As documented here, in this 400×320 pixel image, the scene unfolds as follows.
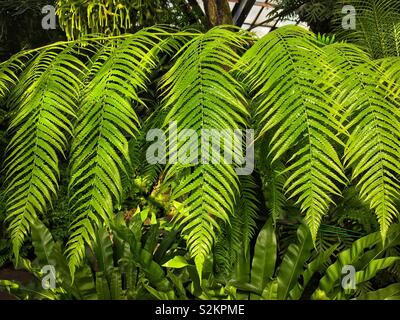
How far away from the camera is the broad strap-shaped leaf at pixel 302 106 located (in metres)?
0.51

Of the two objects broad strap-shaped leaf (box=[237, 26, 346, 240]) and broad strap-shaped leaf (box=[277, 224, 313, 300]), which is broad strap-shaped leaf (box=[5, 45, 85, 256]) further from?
broad strap-shaped leaf (box=[277, 224, 313, 300])

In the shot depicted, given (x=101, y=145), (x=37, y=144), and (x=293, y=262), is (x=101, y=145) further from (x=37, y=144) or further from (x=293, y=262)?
(x=293, y=262)

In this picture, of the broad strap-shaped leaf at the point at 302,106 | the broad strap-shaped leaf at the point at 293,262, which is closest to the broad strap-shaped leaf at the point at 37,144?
the broad strap-shaped leaf at the point at 302,106

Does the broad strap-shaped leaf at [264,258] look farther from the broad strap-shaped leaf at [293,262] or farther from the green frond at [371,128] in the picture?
the green frond at [371,128]

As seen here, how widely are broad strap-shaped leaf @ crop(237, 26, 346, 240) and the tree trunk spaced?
0.40 metres

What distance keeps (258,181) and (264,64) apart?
36cm

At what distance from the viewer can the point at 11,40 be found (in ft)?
12.8

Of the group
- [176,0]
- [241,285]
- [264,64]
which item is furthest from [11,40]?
[264,64]

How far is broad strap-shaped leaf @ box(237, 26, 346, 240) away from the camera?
51 cm

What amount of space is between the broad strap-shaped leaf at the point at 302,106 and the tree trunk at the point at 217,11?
0.40m

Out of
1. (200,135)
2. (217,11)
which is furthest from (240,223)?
(217,11)

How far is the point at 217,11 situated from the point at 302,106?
58cm

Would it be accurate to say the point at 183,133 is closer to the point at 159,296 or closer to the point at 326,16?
the point at 159,296

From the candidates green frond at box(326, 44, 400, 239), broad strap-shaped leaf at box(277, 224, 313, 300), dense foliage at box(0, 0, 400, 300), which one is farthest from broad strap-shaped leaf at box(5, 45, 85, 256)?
broad strap-shaped leaf at box(277, 224, 313, 300)
